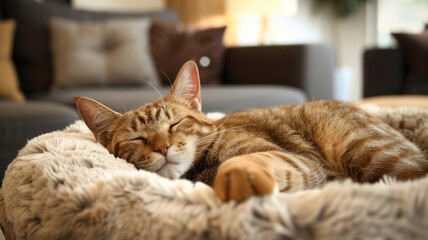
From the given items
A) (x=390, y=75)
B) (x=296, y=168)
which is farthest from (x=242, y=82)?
(x=296, y=168)

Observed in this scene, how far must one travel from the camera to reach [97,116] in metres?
1.05

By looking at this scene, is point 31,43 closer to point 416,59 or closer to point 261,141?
point 261,141

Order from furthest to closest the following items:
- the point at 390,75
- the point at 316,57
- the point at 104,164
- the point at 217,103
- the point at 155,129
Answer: the point at 390,75
the point at 316,57
the point at 217,103
the point at 155,129
the point at 104,164

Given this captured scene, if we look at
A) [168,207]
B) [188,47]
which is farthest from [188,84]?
[188,47]

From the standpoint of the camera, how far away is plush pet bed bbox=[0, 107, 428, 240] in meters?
0.58

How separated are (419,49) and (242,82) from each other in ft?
4.31

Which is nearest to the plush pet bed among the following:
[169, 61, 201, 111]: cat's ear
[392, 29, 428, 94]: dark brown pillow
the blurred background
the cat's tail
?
[169, 61, 201, 111]: cat's ear

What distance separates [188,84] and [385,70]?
223 cm

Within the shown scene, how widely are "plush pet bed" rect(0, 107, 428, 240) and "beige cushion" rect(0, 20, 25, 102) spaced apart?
139 centimetres

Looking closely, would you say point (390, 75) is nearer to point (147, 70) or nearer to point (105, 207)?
point (147, 70)

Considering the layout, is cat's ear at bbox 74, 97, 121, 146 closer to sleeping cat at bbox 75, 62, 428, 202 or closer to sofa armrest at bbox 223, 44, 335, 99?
sleeping cat at bbox 75, 62, 428, 202

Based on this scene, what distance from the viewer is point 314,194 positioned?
2.12 ft

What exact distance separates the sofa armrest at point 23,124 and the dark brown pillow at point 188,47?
0.89 meters

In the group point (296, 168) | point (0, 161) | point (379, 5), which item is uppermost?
Result: point (379, 5)
